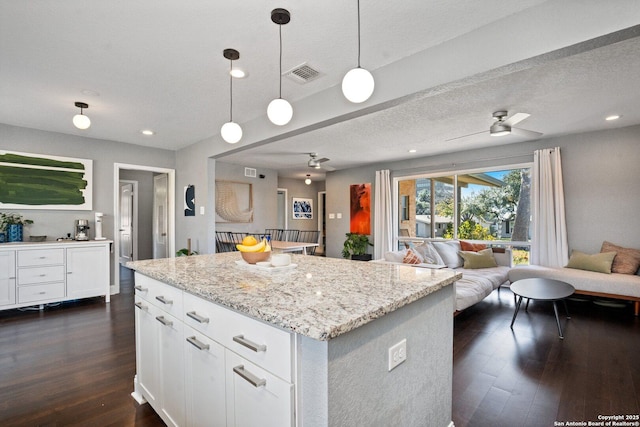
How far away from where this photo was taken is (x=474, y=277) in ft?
12.8

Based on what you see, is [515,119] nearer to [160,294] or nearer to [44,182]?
[160,294]

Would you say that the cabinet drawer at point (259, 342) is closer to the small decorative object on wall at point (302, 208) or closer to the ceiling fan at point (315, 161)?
the ceiling fan at point (315, 161)

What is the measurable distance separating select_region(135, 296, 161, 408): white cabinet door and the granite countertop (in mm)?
254

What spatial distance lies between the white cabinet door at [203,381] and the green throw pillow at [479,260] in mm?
4434

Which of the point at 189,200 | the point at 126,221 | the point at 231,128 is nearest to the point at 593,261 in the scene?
the point at 231,128

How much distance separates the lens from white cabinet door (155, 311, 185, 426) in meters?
1.50

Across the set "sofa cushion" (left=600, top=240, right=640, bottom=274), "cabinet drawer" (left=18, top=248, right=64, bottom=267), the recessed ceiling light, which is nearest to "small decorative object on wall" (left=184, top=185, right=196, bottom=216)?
"cabinet drawer" (left=18, top=248, right=64, bottom=267)

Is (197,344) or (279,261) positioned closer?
(197,344)

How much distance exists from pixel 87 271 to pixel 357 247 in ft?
16.1

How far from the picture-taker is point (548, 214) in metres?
4.61

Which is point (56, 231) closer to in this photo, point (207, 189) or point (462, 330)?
point (207, 189)

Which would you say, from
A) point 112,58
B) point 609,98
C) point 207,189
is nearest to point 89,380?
point 112,58

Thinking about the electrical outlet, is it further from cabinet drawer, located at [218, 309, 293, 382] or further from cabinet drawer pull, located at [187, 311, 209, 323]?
cabinet drawer pull, located at [187, 311, 209, 323]

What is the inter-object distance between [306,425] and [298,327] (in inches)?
13.0
